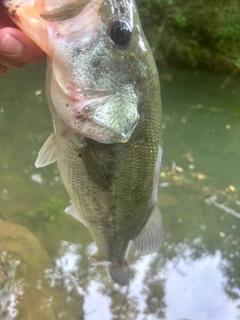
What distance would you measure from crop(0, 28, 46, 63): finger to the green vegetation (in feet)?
15.4

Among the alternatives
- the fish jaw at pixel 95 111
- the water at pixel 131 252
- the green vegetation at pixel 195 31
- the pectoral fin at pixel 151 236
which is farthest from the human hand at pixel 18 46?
the green vegetation at pixel 195 31

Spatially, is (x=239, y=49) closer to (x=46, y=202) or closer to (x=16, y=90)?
(x=16, y=90)

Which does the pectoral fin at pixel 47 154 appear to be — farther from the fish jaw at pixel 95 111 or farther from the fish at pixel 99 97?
the fish jaw at pixel 95 111

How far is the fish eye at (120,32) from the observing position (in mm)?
956

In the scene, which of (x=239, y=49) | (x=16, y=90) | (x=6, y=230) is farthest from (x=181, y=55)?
(x=6, y=230)

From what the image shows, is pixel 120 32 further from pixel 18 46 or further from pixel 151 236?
pixel 151 236

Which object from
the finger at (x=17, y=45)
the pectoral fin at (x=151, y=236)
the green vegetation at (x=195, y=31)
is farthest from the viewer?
the green vegetation at (x=195, y=31)

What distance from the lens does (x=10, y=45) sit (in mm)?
996

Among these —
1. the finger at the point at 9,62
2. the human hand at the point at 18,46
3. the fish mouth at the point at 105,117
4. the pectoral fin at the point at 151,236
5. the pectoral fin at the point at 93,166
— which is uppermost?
the human hand at the point at 18,46

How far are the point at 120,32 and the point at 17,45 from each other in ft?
0.91

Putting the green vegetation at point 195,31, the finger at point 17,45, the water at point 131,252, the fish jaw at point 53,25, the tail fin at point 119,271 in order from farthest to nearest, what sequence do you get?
the green vegetation at point 195,31
the water at point 131,252
the tail fin at point 119,271
the finger at point 17,45
the fish jaw at point 53,25

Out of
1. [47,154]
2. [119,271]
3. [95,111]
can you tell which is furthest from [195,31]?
[95,111]

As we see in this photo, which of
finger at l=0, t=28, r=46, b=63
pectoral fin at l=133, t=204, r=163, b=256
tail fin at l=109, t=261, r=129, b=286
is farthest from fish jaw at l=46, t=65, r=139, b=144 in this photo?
tail fin at l=109, t=261, r=129, b=286

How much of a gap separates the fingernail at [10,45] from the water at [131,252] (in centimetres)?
189
